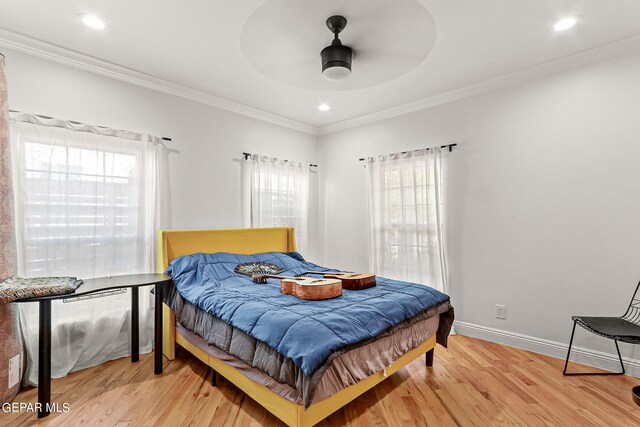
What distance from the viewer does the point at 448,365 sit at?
2.68 m

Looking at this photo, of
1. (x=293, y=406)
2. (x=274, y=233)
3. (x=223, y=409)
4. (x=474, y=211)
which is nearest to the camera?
(x=293, y=406)

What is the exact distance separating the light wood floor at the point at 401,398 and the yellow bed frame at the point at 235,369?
172mm

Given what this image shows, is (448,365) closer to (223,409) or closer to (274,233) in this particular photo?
(223,409)

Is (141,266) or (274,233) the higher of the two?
(274,233)

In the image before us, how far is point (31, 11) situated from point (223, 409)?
293 centimetres

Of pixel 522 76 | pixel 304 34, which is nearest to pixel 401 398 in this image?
pixel 304 34

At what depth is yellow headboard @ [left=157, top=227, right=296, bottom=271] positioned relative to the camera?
301 centimetres

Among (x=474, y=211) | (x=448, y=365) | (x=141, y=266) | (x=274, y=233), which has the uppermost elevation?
(x=474, y=211)

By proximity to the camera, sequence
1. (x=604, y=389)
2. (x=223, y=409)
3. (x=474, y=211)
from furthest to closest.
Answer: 1. (x=474, y=211)
2. (x=604, y=389)
3. (x=223, y=409)

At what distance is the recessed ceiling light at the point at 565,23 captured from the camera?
221 centimetres

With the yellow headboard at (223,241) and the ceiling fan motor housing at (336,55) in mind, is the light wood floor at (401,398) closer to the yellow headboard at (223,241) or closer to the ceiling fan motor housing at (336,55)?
the yellow headboard at (223,241)

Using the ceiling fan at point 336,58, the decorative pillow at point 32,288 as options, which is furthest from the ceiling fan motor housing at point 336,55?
the decorative pillow at point 32,288

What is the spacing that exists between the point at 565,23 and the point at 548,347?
8.64ft

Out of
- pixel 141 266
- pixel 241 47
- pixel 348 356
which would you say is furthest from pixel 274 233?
pixel 348 356
